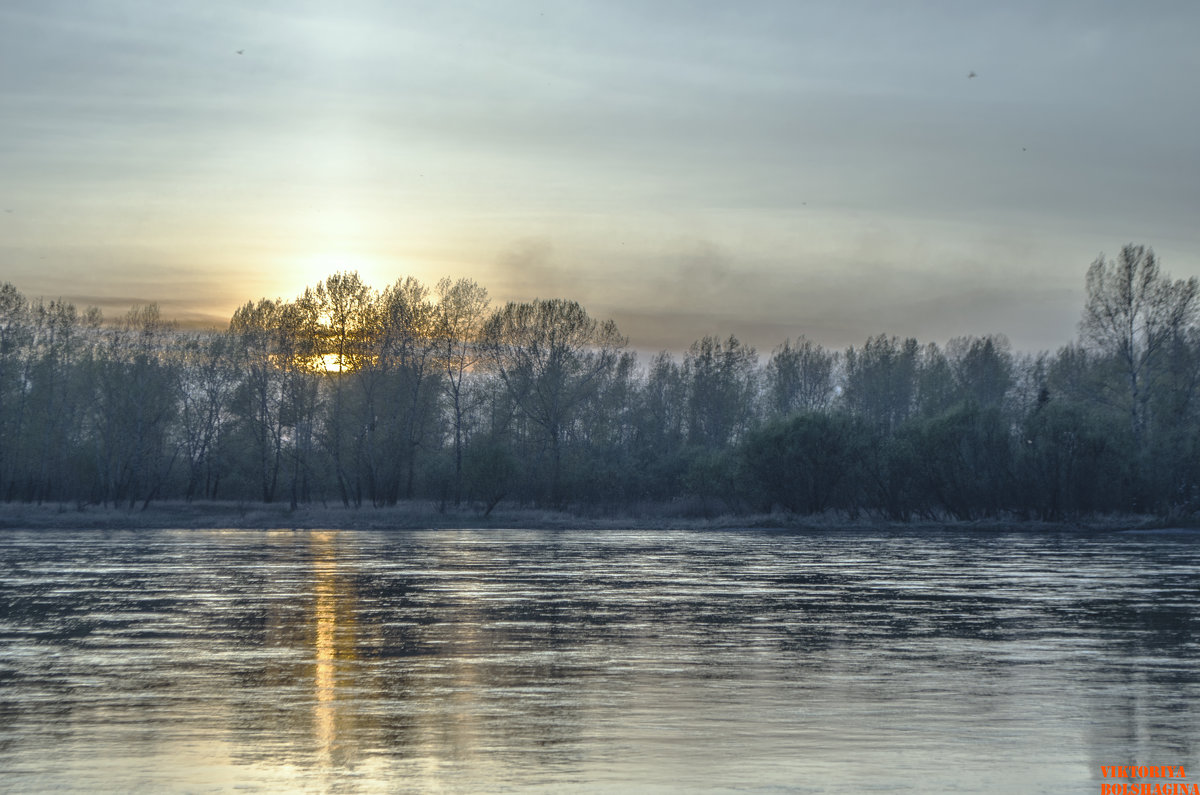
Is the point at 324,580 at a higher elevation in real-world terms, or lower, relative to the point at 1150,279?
lower

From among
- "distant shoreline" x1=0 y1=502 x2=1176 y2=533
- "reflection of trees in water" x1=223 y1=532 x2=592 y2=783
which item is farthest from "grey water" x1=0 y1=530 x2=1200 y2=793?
"distant shoreline" x1=0 y1=502 x2=1176 y2=533

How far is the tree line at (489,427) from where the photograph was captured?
219 ft

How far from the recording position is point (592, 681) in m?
14.4

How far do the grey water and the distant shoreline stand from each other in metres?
33.2

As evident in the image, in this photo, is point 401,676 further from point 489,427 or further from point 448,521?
point 489,427

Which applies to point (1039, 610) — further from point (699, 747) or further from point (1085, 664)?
point (699, 747)

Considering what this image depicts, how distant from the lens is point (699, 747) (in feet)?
35.1

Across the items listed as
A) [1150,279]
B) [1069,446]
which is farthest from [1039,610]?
[1150,279]

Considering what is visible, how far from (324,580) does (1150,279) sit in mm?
65934

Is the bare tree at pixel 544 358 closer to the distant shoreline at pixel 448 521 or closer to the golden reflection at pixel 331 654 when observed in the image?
the distant shoreline at pixel 448 521

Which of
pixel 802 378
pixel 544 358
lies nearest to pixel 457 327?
pixel 544 358

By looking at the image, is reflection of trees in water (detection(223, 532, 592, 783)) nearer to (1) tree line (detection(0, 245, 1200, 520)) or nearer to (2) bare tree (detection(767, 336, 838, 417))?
(1) tree line (detection(0, 245, 1200, 520))

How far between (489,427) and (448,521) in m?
32.9

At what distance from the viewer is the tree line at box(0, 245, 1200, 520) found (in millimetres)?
66875
